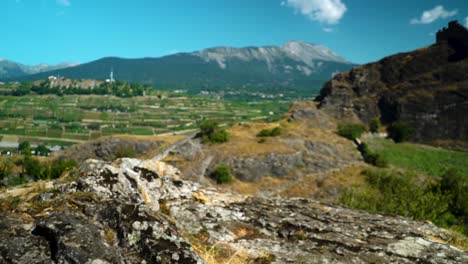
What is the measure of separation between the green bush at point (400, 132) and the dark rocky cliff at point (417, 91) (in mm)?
4262

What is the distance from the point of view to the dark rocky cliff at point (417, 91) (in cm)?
10703

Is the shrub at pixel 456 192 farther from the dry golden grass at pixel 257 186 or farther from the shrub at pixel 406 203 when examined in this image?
the dry golden grass at pixel 257 186

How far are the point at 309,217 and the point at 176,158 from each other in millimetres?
63809

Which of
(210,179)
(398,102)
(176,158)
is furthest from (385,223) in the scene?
(398,102)

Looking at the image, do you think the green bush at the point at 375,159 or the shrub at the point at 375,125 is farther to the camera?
the shrub at the point at 375,125

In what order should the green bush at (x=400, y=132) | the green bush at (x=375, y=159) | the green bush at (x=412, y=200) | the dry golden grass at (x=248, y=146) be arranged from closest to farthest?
the green bush at (x=412, y=200) → the dry golden grass at (x=248, y=146) → the green bush at (x=375, y=159) → the green bush at (x=400, y=132)

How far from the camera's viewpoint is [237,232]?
11844 mm

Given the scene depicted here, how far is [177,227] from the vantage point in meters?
10.0

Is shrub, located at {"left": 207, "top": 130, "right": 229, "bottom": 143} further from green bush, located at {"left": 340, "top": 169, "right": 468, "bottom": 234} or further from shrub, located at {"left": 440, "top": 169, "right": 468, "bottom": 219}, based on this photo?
shrub, located at {"left": 440, "top": 169, "right": 468, "bottom": 219}

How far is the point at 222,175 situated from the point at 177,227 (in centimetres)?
5667

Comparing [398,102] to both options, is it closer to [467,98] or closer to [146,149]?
[467,98]

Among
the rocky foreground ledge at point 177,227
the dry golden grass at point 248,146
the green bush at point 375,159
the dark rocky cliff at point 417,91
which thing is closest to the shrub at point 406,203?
the green bush at point 375,159

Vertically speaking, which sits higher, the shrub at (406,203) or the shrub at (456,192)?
the shrub at (406,203)

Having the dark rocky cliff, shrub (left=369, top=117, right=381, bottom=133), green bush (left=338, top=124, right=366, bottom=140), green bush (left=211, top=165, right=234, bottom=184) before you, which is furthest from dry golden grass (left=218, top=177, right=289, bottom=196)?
the dark rocky cliff
